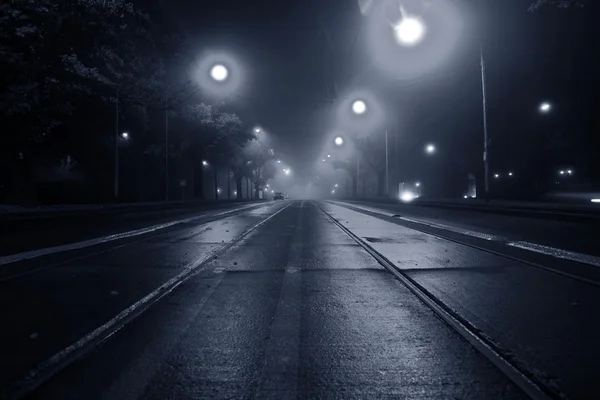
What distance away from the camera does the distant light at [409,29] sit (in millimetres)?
25086

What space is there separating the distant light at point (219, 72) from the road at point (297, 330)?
37.9m

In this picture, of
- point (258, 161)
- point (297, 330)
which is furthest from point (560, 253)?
point (258, 161)

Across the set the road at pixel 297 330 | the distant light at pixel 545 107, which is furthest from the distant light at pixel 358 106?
the road at pixel 297 330

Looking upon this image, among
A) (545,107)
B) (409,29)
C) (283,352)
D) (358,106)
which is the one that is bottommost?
(283,352)

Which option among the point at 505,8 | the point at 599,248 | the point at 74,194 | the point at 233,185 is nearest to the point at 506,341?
the point at 599,248

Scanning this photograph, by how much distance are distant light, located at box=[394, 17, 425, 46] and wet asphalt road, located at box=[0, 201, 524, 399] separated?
1922 cm

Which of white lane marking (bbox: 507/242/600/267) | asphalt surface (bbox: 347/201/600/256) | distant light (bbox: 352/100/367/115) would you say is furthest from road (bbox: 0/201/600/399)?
distant light (bbox: 352/100/367/115)

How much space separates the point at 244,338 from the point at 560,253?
24.1 ft

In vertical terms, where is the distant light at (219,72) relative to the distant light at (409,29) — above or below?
above

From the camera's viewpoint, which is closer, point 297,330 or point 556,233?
point 297,330

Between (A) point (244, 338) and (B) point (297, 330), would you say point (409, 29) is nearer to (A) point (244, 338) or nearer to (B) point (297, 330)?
(B) point (297, 330)

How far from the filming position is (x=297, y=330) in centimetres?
507

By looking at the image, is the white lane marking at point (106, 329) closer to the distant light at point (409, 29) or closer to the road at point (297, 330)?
the road at point (297, 330)

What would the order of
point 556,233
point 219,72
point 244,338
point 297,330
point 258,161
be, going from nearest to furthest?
point 244,338 < point 297,330 < point 556,233 < point 219,72 < point 258,161
